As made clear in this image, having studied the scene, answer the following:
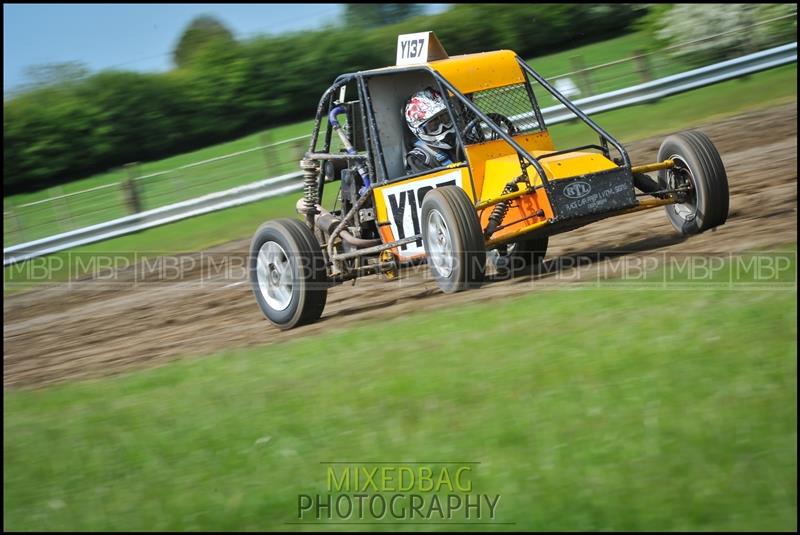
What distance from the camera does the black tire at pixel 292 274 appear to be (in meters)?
7.56

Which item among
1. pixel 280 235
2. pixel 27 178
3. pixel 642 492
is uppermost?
pixel 27 178

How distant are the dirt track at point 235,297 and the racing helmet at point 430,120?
114 cm

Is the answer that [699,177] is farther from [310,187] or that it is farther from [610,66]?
[610,66]

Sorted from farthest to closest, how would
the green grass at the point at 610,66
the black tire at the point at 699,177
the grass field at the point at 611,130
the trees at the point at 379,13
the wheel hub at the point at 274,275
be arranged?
the trees at the point at 379,13 < the green grass at the point at 610,66 < the grass field at the point at 611,130 < the wheel hub at the point at 274,275 < the black tire at the point at 699,177

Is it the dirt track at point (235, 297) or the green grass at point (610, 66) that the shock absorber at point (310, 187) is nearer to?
the dirt track at point (235, 297)

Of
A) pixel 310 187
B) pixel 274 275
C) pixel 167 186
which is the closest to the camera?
pixel 274 275

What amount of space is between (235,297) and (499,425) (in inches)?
226

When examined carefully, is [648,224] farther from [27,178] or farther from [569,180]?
[27,178]

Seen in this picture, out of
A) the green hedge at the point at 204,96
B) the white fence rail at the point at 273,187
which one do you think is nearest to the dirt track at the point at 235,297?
the white fence rail at the point at 273,187

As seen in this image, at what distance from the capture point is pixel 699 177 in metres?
7.08

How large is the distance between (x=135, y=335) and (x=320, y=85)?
1496cm

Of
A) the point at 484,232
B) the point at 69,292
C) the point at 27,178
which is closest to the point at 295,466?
the point at 484,232

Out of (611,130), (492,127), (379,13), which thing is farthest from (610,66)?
(492,127)

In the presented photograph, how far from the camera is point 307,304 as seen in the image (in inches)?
299
